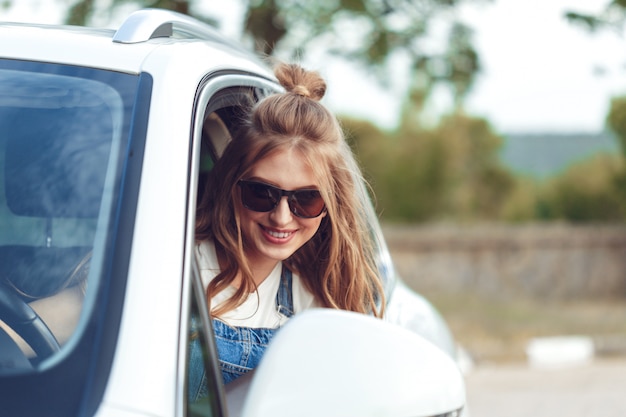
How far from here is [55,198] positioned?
152 cm

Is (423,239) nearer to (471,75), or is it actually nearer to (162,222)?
(471,75)

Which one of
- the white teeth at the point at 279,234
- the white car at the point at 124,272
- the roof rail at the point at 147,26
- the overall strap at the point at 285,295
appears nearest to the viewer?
the white car at the point at 124,272

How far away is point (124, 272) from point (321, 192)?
2.47 ft

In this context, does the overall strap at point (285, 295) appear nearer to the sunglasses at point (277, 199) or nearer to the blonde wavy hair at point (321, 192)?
the blonde wavy hair at point (321, 192)

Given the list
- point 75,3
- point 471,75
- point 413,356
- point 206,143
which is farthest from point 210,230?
point 471,75

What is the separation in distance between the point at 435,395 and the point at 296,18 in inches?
292

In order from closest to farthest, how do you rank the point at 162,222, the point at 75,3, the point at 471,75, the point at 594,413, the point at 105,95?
the point at 162,222
the point at 105,95
the point at 594,413
the point at 75,3
the point at 471,75

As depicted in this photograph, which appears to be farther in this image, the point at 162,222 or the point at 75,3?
the point at 75,3

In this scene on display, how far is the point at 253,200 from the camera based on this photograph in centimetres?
206

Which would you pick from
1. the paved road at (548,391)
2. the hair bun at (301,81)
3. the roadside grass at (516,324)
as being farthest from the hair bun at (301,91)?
the roadside grass at (516,324)

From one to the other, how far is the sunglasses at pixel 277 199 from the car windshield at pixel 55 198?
1.73 feet

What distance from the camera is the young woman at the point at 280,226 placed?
2043 millimetres

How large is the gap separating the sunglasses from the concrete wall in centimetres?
1034

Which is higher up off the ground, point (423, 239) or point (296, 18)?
point (296, 18)
